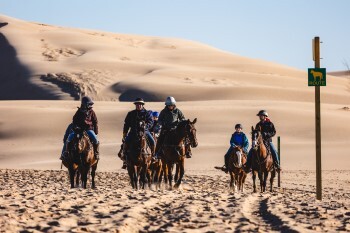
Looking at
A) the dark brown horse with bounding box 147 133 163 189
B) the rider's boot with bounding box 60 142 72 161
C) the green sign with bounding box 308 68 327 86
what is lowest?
the dark brown horse with bounding box 147 133 163 189

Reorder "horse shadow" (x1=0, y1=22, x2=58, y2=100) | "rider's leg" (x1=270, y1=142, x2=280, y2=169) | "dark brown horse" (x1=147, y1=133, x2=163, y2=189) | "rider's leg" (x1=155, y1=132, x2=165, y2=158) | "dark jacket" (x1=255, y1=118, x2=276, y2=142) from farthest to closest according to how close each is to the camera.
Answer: "horse shadow" (x1=0, y1=22, x2=58, y2=100) → "rider's leg" (x1=270, y1=142, x2=280, y2=169) → "dark brown horse" (x1=147, y1=133, x2=163, y2=189) → "dark jacket" (x1=255, y1=118, x2=276, y2=142) → "rider's leg" (x1=155, y1=132, x2=165, y2=158)

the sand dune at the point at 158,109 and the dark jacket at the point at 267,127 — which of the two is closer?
the sand dune at the point at 158,109

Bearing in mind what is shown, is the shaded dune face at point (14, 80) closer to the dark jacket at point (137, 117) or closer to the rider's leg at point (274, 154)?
the rider's leg at point (274, 154)

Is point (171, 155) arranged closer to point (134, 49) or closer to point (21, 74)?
point (21, 74)

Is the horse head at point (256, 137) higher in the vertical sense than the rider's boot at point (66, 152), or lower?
higher

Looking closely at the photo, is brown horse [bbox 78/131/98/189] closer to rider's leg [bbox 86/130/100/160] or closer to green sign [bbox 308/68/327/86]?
rider's leg [bbox 86/130/100/160]

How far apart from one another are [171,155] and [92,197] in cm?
596

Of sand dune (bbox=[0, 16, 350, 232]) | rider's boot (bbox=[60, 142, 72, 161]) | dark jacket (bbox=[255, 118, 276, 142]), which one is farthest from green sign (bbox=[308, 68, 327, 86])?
rider's boot (bbox=[60, 142, 72, 161])

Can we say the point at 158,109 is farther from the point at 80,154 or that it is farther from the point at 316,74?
the point at 316,74

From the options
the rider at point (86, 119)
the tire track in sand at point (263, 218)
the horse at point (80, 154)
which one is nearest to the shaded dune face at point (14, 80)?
the horse at point (80, 154)

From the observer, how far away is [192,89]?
3494 inches

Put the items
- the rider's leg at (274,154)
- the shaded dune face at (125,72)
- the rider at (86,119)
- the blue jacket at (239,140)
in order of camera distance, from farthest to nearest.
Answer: the shaded dune face at (125,72)
the blue jacket at (239,140)
the rider's leg at (274,154)
the rider at (86,119)

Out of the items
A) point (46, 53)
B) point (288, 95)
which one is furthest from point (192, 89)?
point (46, 53)

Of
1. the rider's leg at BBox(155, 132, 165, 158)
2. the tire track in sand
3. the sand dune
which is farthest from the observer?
the rider's leg at BBox(155, 132, 165, 158)
